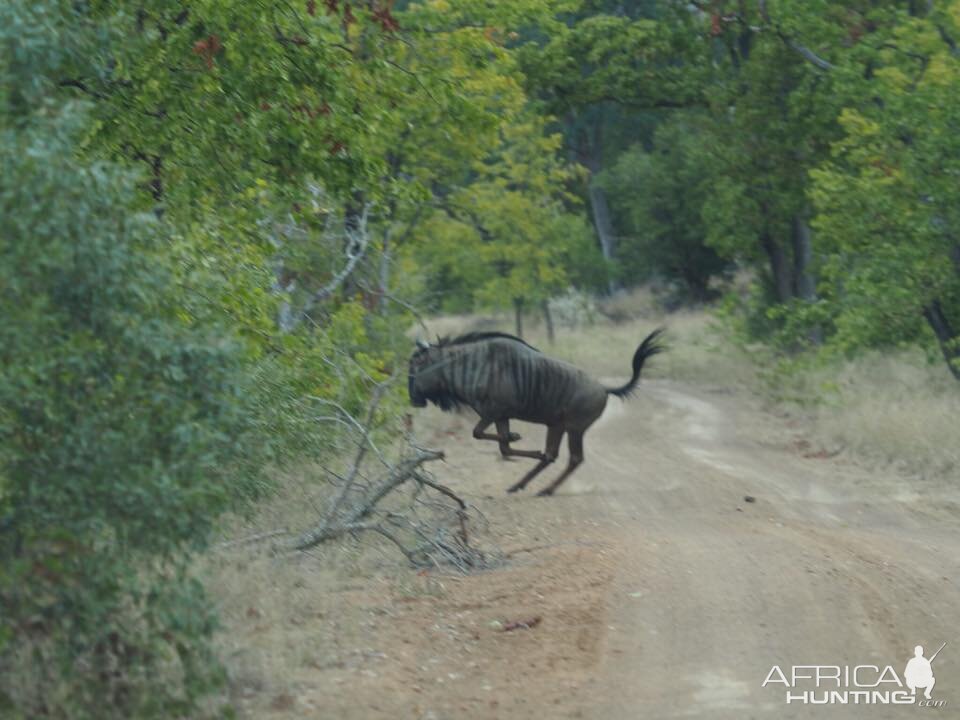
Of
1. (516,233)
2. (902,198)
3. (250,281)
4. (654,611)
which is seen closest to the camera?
(654,611)

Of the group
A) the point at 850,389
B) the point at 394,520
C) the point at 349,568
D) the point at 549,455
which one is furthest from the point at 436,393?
the point at 850,389

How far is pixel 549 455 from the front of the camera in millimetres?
16172

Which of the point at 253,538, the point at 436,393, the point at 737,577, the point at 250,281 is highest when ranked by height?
the point at 250,281

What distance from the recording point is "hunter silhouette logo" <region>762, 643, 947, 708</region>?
746cm

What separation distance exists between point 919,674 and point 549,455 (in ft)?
28.0

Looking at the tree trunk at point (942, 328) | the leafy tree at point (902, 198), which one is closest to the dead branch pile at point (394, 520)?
the leafy tree at point (902, 198)

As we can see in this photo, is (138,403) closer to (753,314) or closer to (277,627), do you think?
(277,627)

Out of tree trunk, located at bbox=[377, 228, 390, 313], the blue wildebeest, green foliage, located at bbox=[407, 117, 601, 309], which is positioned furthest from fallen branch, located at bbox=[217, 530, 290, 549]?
green foliage, located at bbox=[407, 117, 601, 309]

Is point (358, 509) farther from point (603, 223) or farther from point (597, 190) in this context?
point (603, 223)

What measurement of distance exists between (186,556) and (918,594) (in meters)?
5.64

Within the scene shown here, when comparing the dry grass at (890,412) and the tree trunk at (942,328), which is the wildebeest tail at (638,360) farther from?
the tree trunk at (942,328)

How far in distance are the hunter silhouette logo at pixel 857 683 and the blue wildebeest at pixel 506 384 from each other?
7.77m

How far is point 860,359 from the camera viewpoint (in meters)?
24.6

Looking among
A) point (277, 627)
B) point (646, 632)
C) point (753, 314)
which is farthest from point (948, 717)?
point (753, 314)
